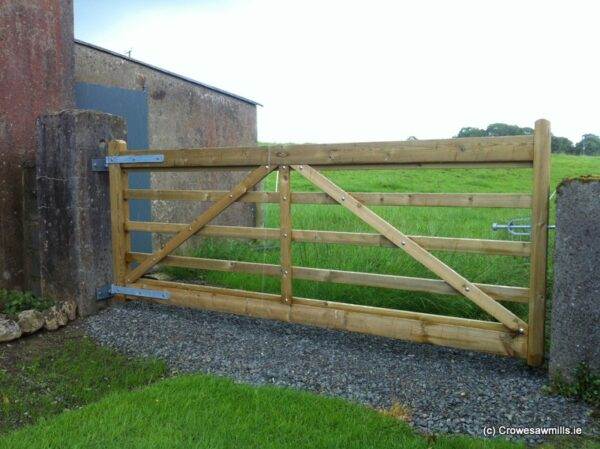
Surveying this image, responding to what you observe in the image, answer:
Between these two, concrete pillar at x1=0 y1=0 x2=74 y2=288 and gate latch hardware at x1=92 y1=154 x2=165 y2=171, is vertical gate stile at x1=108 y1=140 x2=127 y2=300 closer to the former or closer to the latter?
gate latch hardware at x1=92 y1=154 x2=165 y2=171

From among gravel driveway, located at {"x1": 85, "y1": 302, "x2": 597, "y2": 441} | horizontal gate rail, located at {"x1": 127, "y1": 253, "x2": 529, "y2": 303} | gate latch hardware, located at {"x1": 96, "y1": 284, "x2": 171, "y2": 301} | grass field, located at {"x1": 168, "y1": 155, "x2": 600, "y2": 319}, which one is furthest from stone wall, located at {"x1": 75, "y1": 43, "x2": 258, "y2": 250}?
gravel driveway, located at {"x1": 85, "y1": 302, "x2": 597, "y2": 441}

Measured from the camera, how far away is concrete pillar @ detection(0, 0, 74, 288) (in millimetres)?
7066

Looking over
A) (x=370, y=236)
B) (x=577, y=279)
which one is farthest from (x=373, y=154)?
(x=577, y=279)

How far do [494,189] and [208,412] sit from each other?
558 inches

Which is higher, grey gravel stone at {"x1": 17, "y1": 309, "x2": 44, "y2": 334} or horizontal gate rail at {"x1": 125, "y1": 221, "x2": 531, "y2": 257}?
horizontal gate rail at {"x1": 125, "y1": 221, "x2": 531, "y2": 257}

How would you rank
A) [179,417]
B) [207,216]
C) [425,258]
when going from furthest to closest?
1. [207,216]
2. [425,258]
3. [179,417]

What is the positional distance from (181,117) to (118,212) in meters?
3.21

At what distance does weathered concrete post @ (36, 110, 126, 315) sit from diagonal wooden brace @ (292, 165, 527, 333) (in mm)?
2513

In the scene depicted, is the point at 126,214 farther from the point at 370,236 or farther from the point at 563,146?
the point at 563,146

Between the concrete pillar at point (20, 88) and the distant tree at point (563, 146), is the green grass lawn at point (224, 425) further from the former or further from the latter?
the distant tree at point (563, 146)

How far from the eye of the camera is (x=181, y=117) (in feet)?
32.6

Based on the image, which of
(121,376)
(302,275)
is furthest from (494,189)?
(121,376)

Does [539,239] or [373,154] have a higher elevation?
[373,154]

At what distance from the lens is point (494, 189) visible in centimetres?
1683
